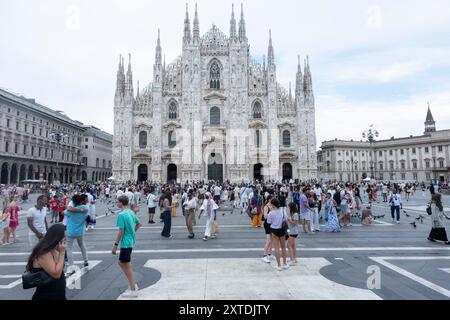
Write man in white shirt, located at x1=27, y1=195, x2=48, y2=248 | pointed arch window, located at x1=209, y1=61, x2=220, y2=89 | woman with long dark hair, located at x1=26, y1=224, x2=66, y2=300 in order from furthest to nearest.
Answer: pointed arch window, located at x1=209, y1=61, x2=220, y2=89 → man in white shirt, located at x1=27, y1=195, x2=48, y2=248 → woman with long dark hair, located at x1=26, y1=224, x2=66, y2=300

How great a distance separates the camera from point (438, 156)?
6256 cm

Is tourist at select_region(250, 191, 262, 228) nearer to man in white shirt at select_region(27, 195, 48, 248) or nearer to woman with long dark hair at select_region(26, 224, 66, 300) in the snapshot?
man in white shirt at select_region(27, 195, 48, 248)

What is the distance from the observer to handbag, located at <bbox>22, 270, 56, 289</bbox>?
3025mm

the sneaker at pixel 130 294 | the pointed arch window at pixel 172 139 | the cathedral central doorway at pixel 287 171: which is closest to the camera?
the sneaker at pixel 130 294

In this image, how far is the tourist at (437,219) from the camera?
913 cm

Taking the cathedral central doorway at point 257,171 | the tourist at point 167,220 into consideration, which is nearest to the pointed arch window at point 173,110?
the cathedral central doorway at point 257,171

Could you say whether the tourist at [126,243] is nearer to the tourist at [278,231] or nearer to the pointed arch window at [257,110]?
the tourist at [278,231]

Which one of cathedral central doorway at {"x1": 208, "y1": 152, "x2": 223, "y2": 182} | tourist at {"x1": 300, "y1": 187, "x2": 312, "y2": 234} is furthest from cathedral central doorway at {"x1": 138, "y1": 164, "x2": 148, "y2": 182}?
tourist at {"x1": 300, "y1": 187, "x2": 312, "y2": 234}

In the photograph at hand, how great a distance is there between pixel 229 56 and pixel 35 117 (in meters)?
30.8

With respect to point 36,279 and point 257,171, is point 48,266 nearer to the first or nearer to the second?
point 36,279

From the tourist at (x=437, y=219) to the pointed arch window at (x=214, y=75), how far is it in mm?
38395

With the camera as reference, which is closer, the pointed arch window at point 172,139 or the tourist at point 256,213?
the tourist at point 256,213

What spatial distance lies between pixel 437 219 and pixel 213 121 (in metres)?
36.9

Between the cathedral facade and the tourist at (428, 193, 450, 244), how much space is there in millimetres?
32931
